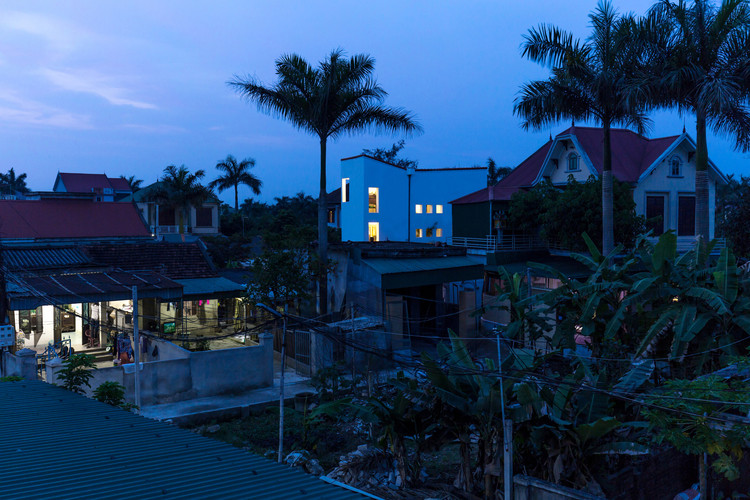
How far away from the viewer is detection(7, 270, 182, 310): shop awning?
18672 millimetres

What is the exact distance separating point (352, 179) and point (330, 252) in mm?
21415

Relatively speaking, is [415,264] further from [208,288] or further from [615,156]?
[615,156]

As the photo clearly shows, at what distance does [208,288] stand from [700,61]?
69.6 ft

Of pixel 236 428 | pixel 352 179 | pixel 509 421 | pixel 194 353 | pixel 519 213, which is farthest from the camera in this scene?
pixel 352 179

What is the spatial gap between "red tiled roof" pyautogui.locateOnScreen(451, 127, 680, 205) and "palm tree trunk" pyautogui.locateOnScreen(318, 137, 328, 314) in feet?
48.7

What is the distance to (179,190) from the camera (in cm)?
4950

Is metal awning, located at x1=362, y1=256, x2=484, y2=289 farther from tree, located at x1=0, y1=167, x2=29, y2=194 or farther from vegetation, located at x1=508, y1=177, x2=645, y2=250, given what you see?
tree, located at x1=0, y1=167, x2=29, y2=194

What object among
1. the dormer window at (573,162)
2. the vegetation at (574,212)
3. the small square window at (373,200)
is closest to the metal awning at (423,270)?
the vegetation at (574,212)

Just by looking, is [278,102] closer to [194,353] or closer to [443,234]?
[194,353]

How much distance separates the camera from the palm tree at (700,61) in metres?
20.2

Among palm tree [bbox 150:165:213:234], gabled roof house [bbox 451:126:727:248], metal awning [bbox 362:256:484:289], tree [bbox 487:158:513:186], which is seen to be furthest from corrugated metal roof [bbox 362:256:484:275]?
tree [bbox 487:158:513:186]

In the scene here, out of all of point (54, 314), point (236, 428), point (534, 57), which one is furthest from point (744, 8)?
point (54, 314)

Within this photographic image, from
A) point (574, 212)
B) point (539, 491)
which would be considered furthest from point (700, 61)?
point (539, 491)

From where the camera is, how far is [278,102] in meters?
23.8
